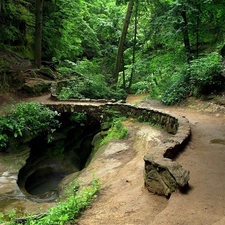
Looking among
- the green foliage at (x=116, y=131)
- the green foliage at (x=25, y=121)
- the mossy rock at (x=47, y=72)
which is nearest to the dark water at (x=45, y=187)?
the green foliage at (x=25, y=121)

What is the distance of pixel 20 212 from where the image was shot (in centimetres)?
639

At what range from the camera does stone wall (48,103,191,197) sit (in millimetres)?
4078

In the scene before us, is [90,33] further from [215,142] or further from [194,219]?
[194,219]

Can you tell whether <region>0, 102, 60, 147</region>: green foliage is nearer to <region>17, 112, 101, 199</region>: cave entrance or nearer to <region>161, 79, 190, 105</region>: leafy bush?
<region>17, 112, 101, 199</region>: cave entrance

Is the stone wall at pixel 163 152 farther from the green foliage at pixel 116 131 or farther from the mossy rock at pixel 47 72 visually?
the mossy rock at pixel 47 72

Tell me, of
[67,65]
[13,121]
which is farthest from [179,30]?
[67,65]

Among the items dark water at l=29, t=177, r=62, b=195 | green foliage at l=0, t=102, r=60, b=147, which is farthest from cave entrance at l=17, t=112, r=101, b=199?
green foliage at l=0, t=102, r=60, b=147

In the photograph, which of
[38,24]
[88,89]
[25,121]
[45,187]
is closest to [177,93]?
[88,89]

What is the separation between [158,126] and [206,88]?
13.2 feet

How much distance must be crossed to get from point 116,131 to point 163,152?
212 inches

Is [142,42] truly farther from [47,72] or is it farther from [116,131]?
[116,131]

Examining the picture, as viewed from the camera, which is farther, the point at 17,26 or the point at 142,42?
the point at 17,26

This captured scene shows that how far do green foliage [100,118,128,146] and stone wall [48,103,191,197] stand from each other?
0.69m

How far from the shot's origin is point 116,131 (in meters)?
10.3
